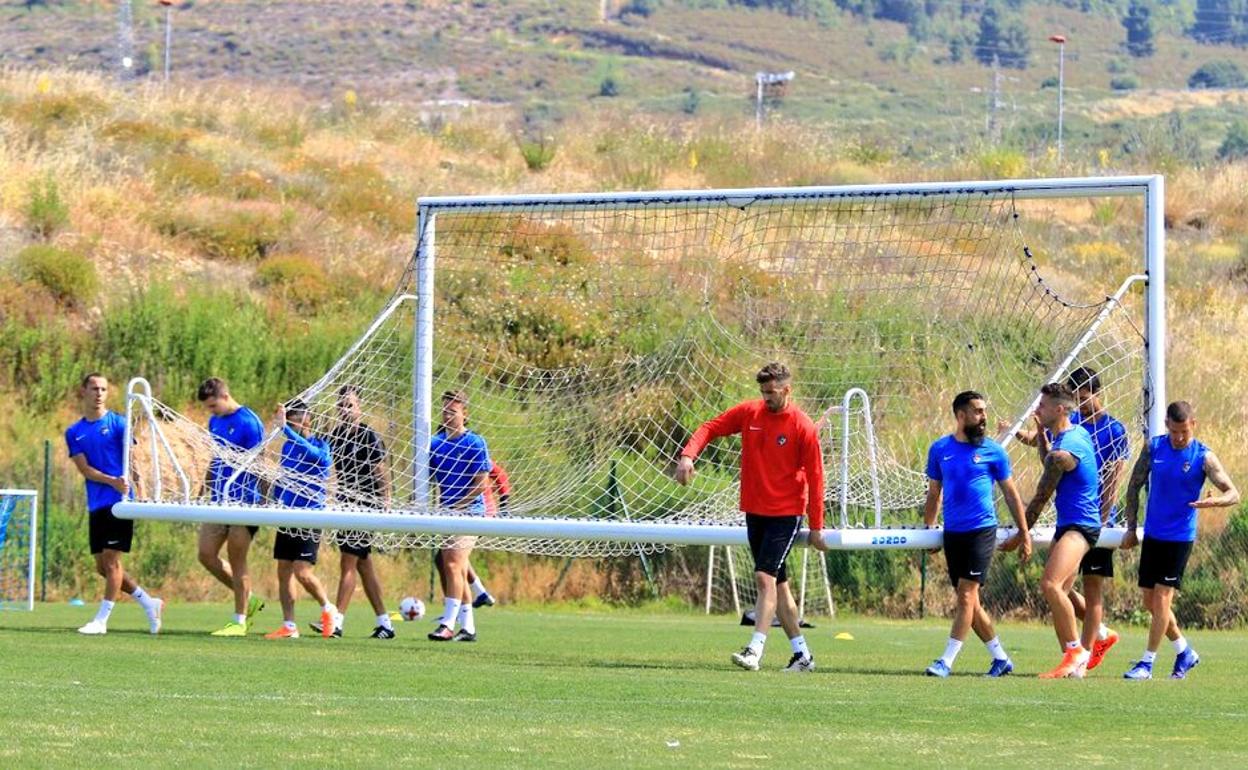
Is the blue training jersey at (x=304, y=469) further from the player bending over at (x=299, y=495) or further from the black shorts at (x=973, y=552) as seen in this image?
the black shorts at (x=973, y=552)

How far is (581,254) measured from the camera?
29000mm

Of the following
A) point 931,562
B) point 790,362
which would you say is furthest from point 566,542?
point 931,562

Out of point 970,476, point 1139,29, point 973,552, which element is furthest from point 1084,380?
point 1139,29

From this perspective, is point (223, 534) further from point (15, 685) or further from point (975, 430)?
point (975, 430)

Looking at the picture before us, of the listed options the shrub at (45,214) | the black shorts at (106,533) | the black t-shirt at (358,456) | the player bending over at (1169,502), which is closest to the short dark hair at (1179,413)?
the player bending over at (1169,502)

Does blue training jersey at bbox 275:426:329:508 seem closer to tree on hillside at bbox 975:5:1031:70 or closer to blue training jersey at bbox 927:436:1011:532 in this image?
blue training jersey at bbox 927:436:1011:532

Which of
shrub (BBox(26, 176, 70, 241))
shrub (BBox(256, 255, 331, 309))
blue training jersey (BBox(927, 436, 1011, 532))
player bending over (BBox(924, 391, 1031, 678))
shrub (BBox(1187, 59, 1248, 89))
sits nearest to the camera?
player bending over (BBox(924, 391, 1031, 678))

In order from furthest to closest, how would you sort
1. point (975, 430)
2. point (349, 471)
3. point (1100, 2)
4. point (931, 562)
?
point (1100, 2), point (931, 562), point (349, 471), point (975, 430)

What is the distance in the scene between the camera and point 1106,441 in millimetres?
15562

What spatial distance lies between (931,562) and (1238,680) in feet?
35.7

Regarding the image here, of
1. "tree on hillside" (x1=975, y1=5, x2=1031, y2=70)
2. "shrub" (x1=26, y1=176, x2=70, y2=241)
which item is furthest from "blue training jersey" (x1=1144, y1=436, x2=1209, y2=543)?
"tree on hillside" (x1=975, y1=5, x2=1031, y2=70)

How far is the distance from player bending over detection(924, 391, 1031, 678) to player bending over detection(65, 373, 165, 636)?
6.80 m

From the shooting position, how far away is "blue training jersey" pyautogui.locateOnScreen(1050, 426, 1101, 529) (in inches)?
555

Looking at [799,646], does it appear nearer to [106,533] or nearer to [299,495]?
[299,495]
